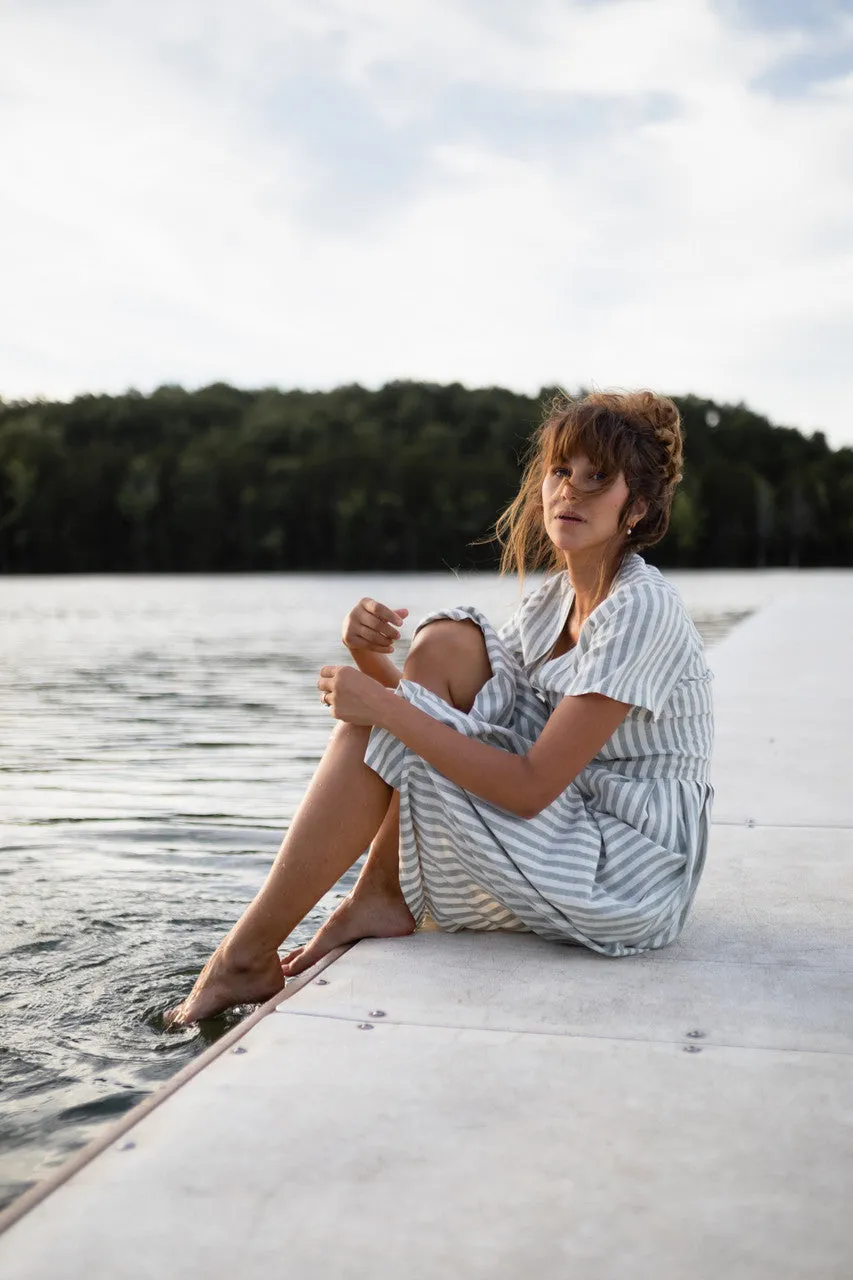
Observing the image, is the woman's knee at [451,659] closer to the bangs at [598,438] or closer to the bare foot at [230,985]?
the bangs at [598,438]

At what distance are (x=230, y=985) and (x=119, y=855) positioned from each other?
1.75 metres

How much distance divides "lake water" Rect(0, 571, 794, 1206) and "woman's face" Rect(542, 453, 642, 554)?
0.84ft

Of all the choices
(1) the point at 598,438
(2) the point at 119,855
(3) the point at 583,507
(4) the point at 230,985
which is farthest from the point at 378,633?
(2) the point at 119,855

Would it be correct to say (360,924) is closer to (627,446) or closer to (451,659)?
(451,659)

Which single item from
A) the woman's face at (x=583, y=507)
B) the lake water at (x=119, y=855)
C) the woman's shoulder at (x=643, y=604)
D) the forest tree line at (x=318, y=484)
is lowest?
the lake water at (x=119, y=855)

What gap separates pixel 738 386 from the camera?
2410 inches

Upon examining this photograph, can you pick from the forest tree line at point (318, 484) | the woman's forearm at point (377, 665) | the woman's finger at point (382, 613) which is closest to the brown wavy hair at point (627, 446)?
the woman's finger at point (382, 613)

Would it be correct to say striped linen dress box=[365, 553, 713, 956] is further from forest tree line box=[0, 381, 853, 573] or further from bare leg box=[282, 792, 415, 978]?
forest tree line box=[0, 381, 853, 573]

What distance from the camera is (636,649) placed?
2.36 m

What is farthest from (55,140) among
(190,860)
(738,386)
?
(738,386)

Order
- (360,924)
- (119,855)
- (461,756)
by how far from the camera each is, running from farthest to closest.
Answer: (119,855)
(360,924)
(461,756)

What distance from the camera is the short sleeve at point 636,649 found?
2328mm

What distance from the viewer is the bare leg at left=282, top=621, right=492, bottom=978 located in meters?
2.52

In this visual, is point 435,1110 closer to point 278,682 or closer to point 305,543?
point 278,682
